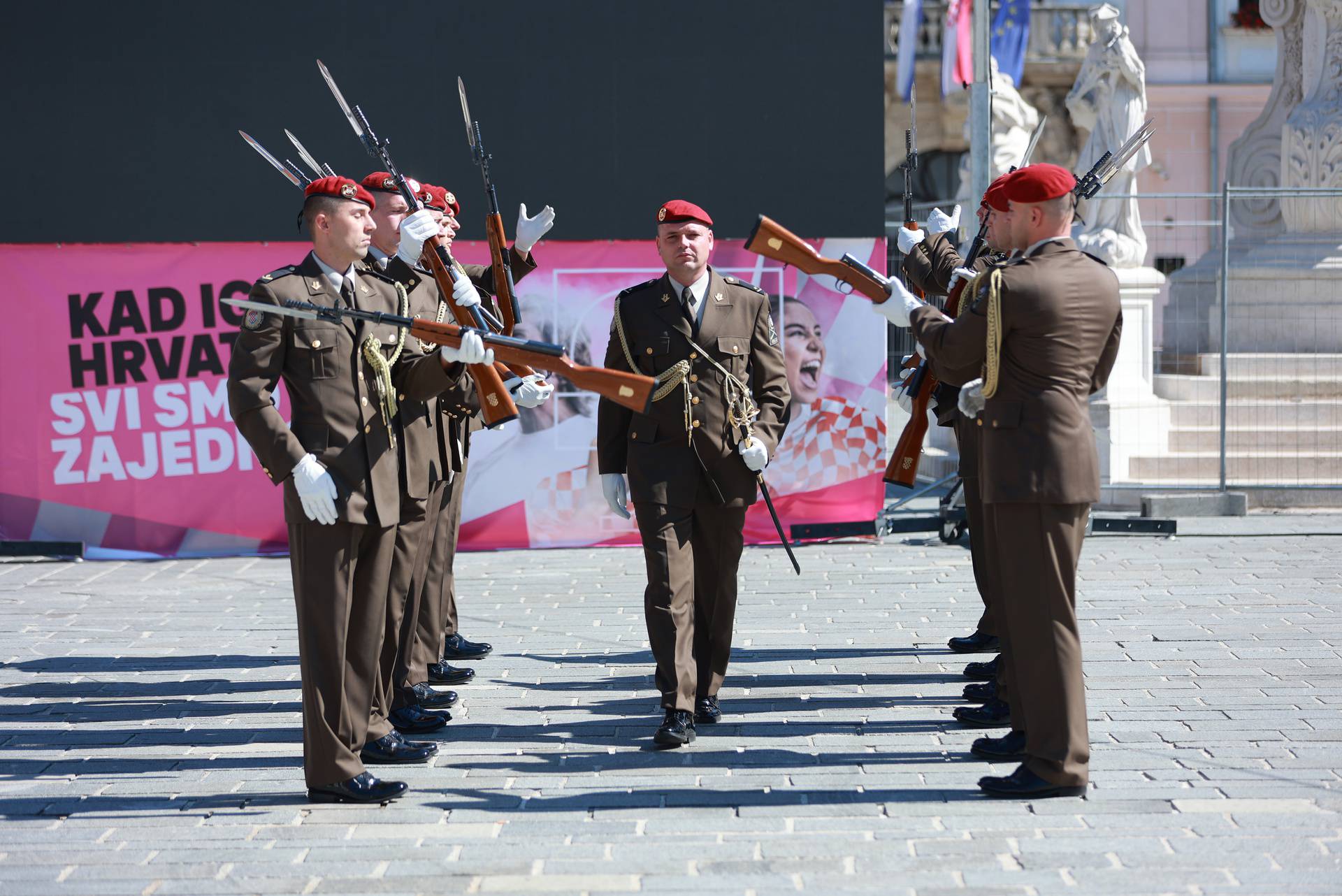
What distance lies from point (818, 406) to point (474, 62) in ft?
10.4

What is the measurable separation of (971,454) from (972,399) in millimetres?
1052

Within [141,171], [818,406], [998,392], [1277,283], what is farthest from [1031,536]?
[1277,283]

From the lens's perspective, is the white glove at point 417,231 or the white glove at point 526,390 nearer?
the white glove at point 417,231

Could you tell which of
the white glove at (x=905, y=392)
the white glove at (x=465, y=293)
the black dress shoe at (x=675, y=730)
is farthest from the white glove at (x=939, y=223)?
the black dress shoe at (x=675, y=730)

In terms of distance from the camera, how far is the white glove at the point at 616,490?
19.2ft

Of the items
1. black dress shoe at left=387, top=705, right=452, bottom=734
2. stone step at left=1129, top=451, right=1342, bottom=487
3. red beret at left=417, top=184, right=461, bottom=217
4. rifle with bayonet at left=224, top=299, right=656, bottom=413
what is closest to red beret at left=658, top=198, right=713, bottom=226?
rifle with bayonet at left=224, top=299, right=656, bottom=413

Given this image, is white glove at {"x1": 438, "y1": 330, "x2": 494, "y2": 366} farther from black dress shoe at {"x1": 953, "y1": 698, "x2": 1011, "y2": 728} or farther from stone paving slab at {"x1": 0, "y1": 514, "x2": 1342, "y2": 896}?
black dress shoe at {"x1": 953, "y1": 698, "x2": 1011, "y2": 728}

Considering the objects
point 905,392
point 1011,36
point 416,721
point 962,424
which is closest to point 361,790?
point 416,721

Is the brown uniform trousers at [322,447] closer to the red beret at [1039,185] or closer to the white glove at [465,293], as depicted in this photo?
the white glove at [465,293]

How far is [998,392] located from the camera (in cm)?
488

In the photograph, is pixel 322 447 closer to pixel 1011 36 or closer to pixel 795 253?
pixel 795 253

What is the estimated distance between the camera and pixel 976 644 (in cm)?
693

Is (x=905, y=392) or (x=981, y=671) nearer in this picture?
(x=981, y=671)

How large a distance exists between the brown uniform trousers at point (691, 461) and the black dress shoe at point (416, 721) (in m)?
0.89
